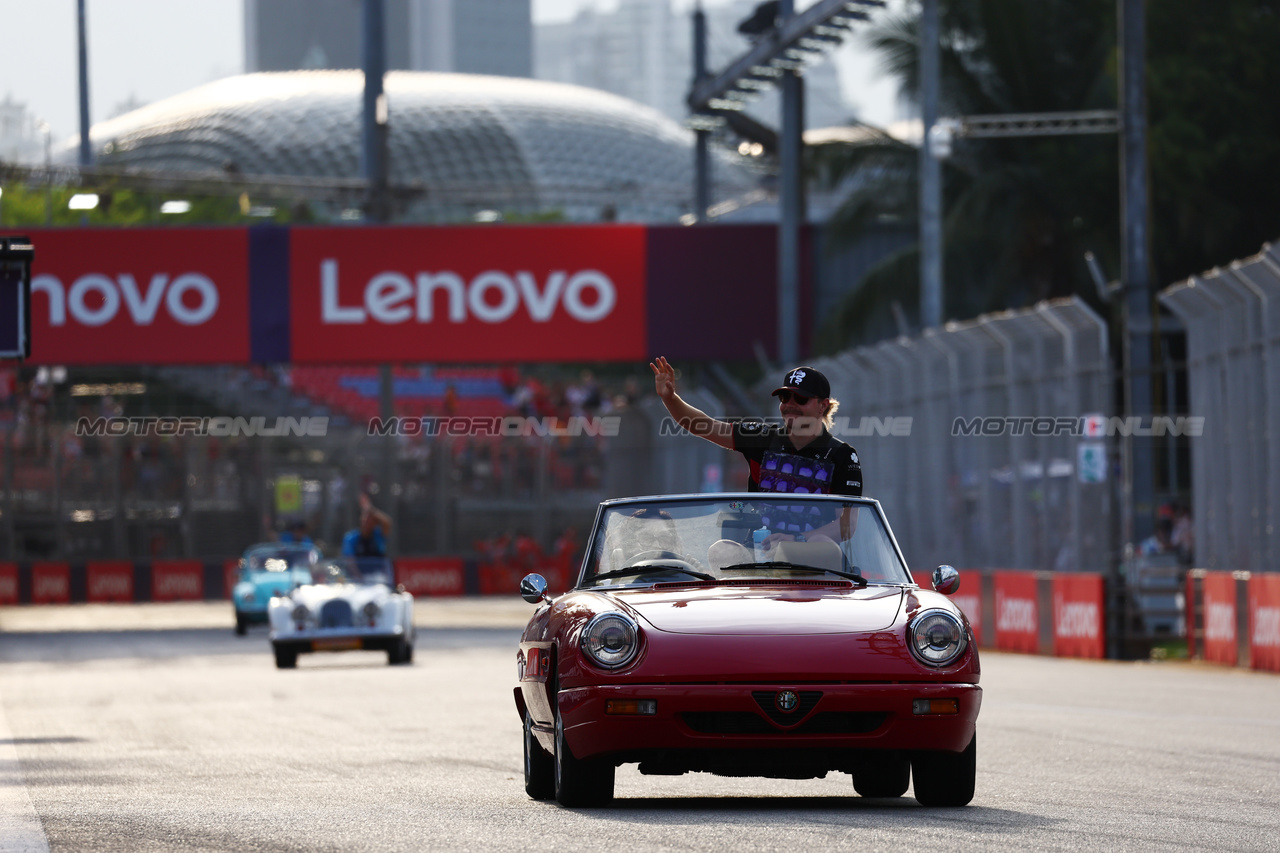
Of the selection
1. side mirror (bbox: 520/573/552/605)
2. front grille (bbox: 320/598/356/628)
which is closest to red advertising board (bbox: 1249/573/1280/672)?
front grille (bbox: 320/598/356/628)

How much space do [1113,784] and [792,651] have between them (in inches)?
92.0

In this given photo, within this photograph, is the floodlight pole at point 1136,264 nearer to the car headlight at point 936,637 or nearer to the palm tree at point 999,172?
the palm tree at point 999,172

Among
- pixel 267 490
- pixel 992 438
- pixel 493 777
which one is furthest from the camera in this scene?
pixel 267 490

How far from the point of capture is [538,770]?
30.3 ft

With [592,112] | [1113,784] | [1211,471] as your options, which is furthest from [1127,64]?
[592,112]

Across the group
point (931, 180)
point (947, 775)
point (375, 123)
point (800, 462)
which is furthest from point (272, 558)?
point (947, 775)

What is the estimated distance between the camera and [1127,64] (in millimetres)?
25406

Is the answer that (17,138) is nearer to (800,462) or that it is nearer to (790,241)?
(790,241)

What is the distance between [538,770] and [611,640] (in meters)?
1.11

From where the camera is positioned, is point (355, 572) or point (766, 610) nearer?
point (766, 610)

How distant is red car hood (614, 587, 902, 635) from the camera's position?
831cm

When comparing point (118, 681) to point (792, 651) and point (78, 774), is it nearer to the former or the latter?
point (78, 774)

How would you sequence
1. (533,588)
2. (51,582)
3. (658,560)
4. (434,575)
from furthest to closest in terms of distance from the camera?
(434,575) → (51,582) → (533,588) → (658,560)

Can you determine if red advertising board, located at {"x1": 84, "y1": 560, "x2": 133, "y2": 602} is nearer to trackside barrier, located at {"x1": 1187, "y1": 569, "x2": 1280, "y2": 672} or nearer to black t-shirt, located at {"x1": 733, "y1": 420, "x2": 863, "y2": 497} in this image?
trackside barrier, located at {"x1": 1187, "y1": 569, "x2": 1280, "y2": 672}
